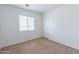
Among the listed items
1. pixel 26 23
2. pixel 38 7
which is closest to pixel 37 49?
pixel 26 23

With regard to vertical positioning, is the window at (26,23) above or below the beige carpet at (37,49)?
above

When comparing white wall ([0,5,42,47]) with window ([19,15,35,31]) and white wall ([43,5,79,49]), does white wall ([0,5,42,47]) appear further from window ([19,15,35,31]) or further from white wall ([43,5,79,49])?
white wall ([43,5,79,49])

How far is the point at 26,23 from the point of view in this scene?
3.61ft

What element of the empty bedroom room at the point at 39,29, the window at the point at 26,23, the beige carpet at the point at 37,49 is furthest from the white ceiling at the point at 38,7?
the beige carpet at the point at 37,49

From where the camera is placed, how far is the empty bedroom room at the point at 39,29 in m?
1.10

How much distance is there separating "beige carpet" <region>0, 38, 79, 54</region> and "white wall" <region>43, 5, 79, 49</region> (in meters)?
0.12

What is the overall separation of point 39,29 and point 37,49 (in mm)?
351

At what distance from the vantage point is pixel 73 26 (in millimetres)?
1240

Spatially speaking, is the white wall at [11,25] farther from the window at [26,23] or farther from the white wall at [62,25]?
the white wall at [62,25]

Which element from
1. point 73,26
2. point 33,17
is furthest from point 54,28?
point 33,17

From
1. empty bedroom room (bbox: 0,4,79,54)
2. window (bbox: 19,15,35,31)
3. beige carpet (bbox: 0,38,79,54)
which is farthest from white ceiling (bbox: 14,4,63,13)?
beige carpet (bbox: 0,38,79,54)
